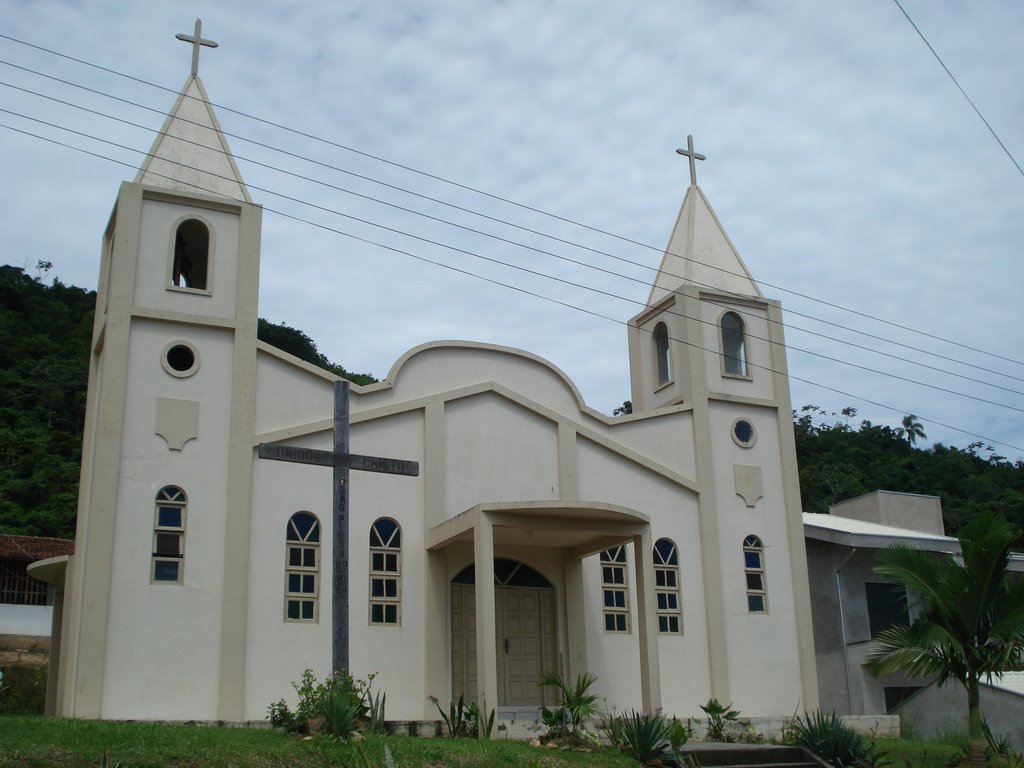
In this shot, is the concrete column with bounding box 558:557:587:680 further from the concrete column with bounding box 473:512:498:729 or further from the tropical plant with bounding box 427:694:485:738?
the concrete column with bounding box 473:512:498:729

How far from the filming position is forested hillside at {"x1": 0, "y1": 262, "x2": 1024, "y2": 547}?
3619cm

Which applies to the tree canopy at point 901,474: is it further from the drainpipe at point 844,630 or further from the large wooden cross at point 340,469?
the large wooden cross at point 340,469

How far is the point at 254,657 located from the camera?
52.5ft

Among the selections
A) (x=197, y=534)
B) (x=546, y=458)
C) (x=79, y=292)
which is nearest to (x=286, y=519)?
(x=197, y=534)

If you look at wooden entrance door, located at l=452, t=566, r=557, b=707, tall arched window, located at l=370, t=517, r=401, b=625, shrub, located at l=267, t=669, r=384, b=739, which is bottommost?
shrub, located at l=267, t=669, r=384, b=739

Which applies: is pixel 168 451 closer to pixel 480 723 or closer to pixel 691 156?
pixel 480 723

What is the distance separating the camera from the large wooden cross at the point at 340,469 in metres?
13.4

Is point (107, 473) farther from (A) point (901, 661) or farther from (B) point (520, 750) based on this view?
(A) point (901, 661)

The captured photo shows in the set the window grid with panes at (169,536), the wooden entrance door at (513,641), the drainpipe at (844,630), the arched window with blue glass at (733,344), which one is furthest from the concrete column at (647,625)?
the window grid with panes at (169,536)

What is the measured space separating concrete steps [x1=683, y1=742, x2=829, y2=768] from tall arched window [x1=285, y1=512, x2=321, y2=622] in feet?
19.3

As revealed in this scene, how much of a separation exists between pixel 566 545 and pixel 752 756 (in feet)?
16.7

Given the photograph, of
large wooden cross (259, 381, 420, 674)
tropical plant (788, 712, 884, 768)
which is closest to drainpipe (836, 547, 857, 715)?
tropical plant (788, 712, 884, 768)

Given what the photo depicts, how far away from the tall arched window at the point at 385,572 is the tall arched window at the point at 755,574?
672 cm

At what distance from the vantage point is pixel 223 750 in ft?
37.1
